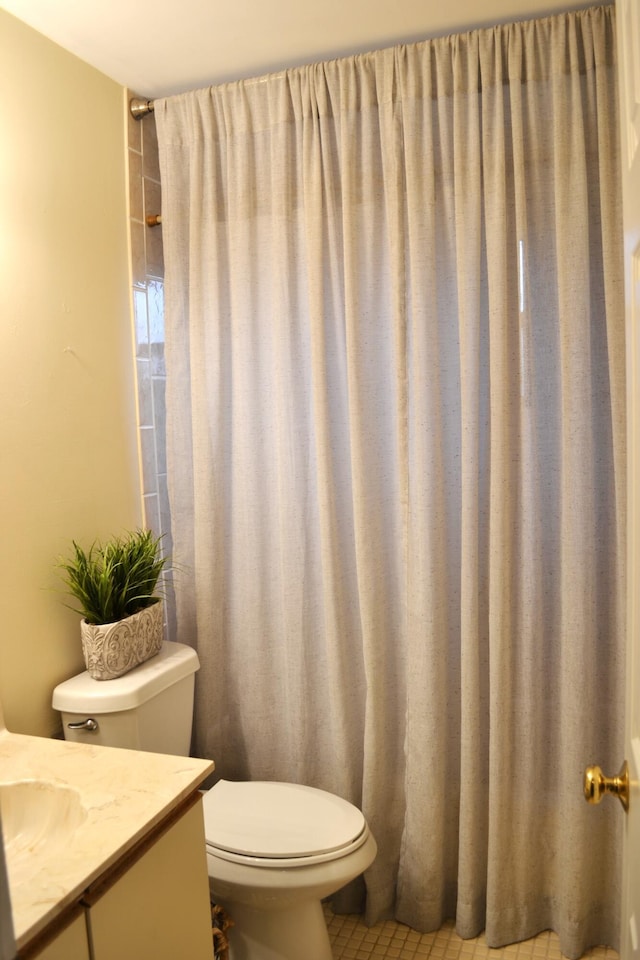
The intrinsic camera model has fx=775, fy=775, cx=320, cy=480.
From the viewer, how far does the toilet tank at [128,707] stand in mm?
1806

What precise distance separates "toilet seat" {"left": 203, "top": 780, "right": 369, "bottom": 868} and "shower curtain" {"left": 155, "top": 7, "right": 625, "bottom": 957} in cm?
25

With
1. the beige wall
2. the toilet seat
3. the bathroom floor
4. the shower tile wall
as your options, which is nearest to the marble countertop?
the beige wall

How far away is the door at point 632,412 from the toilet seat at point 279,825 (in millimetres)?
817

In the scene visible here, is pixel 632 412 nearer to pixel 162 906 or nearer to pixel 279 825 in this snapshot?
pixel 162 906

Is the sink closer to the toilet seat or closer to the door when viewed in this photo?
the toilet seat

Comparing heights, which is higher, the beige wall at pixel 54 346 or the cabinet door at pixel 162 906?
the beige wall at pixel 54 346

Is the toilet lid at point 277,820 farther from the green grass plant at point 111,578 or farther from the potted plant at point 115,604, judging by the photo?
the green grass plant at point 111,578

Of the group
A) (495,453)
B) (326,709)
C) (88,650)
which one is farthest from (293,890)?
(495,453)

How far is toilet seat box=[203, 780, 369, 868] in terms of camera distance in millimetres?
1731

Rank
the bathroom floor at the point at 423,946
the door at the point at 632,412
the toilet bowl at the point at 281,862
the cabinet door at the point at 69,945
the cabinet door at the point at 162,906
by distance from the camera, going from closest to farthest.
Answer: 1. the door at the point at 632,412
2. the cabinet door at the point at 69,945
3. the cabinet door at the point at 162,906
4. the toilet bowl at the point at 281,862
5. the bathroom floor at the point at 423,946

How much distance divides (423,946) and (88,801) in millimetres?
1217

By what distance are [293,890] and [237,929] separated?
270 mm

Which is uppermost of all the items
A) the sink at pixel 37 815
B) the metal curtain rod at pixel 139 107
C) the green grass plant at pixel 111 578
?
the metal curtain rod at pixel 139 107

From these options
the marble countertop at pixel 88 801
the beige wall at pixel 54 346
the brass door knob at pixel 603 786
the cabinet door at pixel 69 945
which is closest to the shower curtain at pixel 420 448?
the beige wall at pixel 54 346
